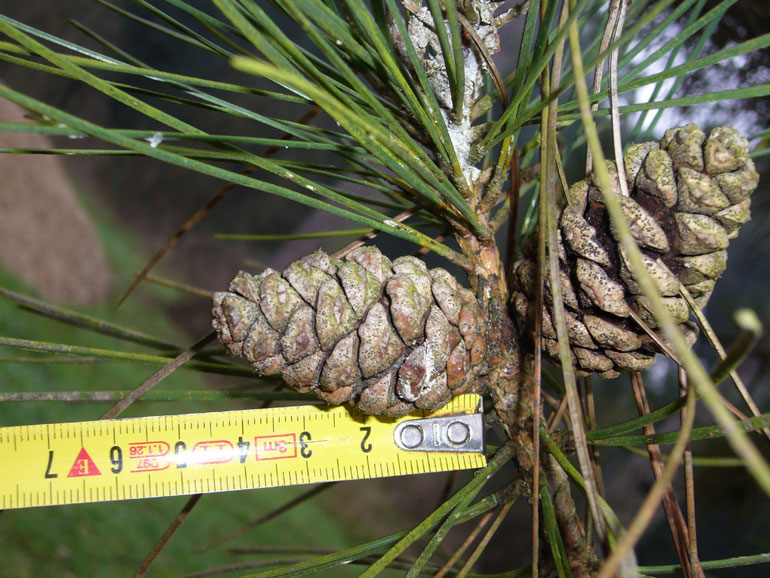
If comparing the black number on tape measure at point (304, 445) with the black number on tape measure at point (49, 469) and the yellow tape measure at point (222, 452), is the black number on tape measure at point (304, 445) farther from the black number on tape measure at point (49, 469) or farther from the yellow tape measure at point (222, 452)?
the black number on tape measure at point (49, 469)

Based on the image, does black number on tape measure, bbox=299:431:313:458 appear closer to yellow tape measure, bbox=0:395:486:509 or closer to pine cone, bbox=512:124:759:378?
yellow tape measure, bbox=0:395:486:509

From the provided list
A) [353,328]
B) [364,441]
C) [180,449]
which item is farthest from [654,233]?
[180,449]

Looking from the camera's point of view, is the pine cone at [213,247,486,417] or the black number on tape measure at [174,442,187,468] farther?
the black number on tape measure at [174,442,187,468]

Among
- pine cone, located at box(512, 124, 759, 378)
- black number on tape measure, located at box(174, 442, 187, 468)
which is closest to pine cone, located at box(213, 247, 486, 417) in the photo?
pine cone, located at box(512, 124, 759, 378)

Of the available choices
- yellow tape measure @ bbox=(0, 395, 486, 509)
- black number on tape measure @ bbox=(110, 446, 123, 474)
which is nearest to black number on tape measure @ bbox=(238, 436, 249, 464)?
yellow tape measure @ bbox=(0, 395, 486, 509)

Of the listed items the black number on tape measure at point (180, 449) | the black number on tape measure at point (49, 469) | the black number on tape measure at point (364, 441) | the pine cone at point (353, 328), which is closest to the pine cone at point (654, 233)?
the pine cone at point (353, 328)

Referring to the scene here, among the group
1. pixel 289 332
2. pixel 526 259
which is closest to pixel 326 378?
pixel 289 332

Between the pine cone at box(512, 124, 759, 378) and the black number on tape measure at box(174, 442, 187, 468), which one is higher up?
the pine cone at box(512, 124, 759, 378)
